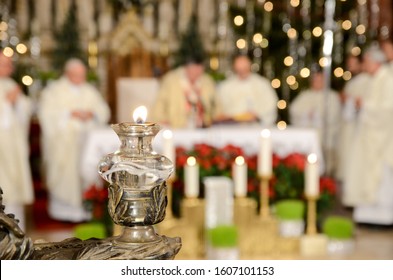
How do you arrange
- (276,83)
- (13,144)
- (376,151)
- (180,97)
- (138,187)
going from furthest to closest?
(276,83) < (180,97) < (376,151) < (13,144) < (138,187)

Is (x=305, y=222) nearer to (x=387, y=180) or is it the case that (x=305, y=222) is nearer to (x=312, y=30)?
(x=387, y=180)

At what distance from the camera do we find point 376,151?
838 centimetres

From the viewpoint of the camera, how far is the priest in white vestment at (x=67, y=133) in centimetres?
877

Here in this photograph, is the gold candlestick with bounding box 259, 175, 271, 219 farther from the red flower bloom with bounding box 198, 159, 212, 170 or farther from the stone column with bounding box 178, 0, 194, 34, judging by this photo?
the stone column with bounding box 178, 0, 194, 34

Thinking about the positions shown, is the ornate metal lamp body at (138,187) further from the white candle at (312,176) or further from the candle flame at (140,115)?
the white candle at (312,176)

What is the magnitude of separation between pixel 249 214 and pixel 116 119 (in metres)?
5.90

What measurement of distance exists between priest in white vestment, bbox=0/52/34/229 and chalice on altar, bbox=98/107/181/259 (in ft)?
22.0

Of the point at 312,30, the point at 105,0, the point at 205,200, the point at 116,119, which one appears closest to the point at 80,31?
the point at 105,0

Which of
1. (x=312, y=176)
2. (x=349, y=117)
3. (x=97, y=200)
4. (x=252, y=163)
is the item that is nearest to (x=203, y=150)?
(x=252, y=163)

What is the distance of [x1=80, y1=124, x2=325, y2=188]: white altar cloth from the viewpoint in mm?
7586

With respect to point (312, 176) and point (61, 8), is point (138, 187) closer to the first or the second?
point (312, 176)

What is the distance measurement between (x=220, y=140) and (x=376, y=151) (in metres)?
1.72

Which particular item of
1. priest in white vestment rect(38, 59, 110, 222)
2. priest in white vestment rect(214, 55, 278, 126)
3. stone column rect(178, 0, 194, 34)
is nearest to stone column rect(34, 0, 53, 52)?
stone column rect(178, 0, 194, 34)

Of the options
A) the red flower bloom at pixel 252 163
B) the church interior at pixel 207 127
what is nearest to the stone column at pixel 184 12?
the church interior at pixel 207 127
